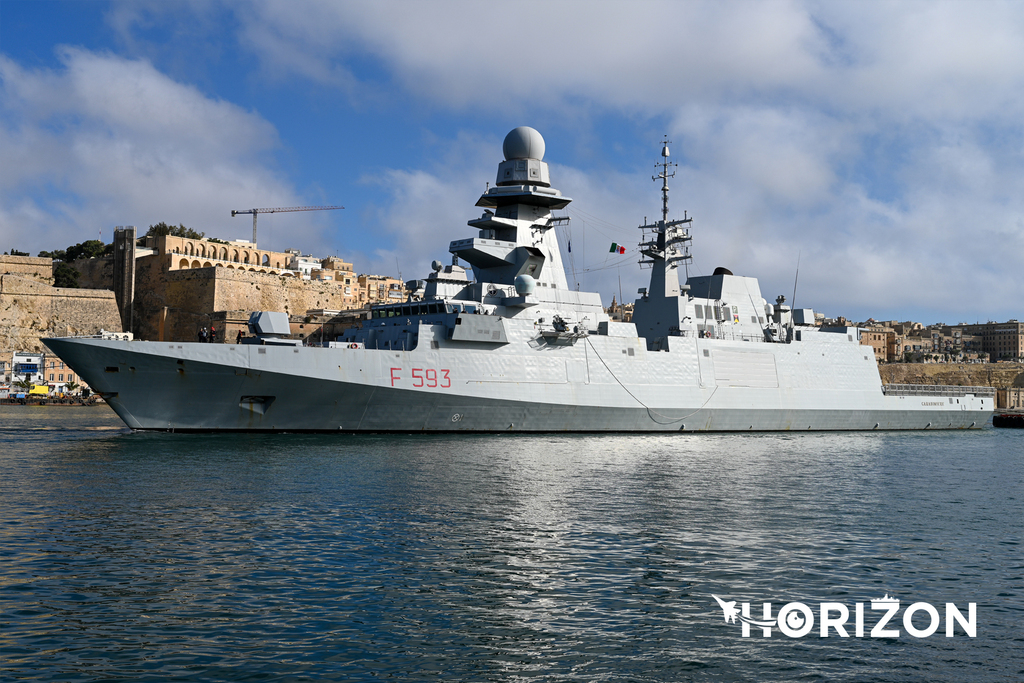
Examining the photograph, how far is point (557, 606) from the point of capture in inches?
298

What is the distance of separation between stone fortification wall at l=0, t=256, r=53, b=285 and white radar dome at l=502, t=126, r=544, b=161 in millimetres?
44976

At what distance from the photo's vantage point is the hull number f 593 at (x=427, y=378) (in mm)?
21125

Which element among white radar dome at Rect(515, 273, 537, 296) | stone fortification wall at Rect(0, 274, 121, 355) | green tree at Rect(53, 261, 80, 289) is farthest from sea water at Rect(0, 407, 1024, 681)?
green tree at Rect(53, 261, 80, 289)

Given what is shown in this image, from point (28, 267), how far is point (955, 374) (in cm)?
8278

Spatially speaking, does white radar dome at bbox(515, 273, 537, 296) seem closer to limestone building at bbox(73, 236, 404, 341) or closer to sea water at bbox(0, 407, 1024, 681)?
sea water at bbox(0, 407, 1024, 681)

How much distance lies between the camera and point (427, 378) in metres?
21.5

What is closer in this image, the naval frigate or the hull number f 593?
the naval frigate

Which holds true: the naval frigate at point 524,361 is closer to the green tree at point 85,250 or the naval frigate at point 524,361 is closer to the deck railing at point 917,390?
the deck railing at point 917,390

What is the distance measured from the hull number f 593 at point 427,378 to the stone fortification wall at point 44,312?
4200cm

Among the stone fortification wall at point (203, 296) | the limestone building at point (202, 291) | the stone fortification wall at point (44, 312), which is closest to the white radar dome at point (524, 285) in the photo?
the limestone building at point (202, 291)

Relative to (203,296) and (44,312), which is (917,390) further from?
(44,312)

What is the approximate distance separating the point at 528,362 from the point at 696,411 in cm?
652

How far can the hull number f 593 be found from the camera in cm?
2112

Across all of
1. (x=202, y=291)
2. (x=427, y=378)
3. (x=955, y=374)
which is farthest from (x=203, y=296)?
(x=955, y=374)
